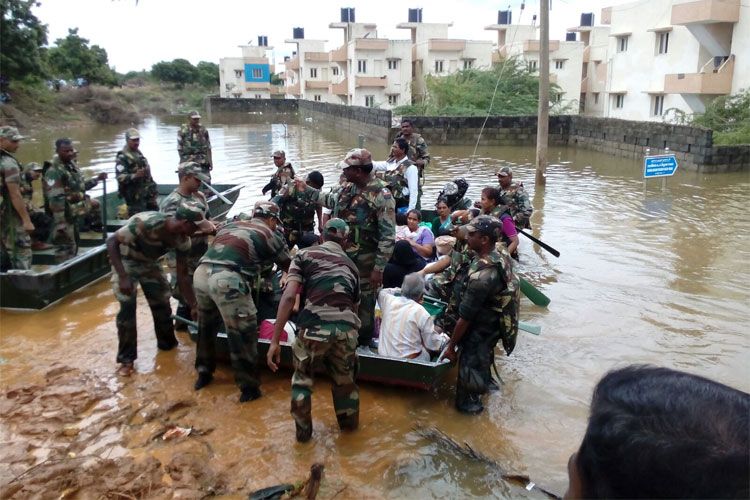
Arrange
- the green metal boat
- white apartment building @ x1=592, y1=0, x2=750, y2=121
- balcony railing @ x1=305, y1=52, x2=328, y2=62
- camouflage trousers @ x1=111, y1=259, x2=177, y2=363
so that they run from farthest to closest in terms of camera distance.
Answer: balcony railing @ x1=305, y1=52, x2=328, y2=62
white apartment building @ x1=592, y1=0, x2=750, y2=121
the green metal boat
camouflage trousers @ x1=111, y1=259, x2=177, y2=363

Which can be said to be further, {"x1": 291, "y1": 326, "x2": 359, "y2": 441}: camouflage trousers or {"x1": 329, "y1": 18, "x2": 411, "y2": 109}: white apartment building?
{"x1": 329, "y1": 18, "x2": 411, "y2": 109}: white apartment building

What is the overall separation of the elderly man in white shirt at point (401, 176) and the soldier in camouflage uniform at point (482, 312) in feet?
14.1

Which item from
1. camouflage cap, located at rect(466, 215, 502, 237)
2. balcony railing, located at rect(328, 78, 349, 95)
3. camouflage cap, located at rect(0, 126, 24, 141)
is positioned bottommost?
camouflage cap, located at rect(466, 215, 502, 237)

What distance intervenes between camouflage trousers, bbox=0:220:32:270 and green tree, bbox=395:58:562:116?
2439 cm

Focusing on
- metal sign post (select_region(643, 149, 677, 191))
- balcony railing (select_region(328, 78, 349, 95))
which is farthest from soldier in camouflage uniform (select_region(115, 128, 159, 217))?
balcony railing (select_region(328, 78, 349, 95))

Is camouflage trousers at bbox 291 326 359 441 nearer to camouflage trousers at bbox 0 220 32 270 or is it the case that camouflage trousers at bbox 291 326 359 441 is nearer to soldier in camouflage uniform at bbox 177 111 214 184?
camouflage trousers at bbox 0 220 32 270

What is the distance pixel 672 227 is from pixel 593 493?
1198 cm

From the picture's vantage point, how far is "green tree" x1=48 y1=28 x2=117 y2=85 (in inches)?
1737

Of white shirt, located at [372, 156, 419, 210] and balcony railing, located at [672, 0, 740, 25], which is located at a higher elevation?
balcony railing, located at [672, 0, 740, 25]

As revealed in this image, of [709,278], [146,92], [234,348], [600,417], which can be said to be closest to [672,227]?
[709,278]

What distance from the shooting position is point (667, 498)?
868 mm

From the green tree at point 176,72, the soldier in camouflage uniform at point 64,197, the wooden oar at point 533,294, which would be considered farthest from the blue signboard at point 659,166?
the green tree at point 176,72

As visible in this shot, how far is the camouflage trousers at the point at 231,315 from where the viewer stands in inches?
191

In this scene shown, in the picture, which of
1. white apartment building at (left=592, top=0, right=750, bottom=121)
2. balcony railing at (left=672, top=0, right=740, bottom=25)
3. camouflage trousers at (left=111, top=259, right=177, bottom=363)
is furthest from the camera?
white apartment building at (left=592, top=0, right=750, bottom=121)
